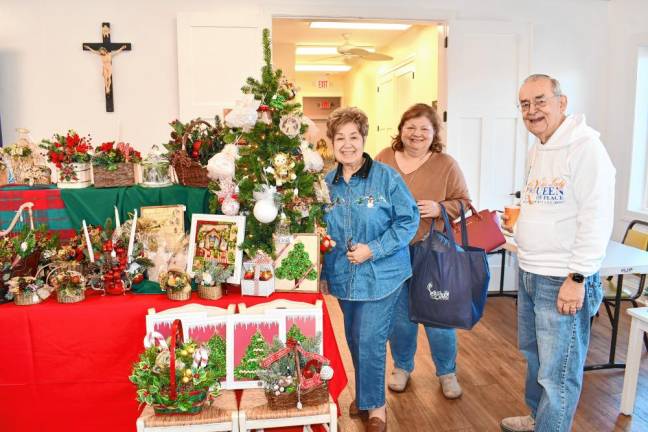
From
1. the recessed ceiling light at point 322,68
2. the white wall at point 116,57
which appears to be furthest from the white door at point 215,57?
the recessed ceiling light at point 322,68

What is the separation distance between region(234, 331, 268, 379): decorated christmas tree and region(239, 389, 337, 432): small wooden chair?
0.12 m

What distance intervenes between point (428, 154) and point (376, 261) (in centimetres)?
76

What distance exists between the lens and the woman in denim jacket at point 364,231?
210 cm

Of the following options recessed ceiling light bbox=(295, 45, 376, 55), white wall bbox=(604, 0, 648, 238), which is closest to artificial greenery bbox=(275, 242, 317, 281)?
white wall bbox=(604, 0, 648, 238)

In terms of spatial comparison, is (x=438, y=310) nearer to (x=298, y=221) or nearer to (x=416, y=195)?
(x=416, y=195)

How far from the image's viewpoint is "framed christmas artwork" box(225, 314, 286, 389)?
1.83 meters

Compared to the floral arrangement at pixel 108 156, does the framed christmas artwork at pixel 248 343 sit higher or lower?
lower

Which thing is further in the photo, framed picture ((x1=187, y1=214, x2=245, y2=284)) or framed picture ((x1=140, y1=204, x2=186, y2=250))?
framed picture ((x1=140, y1=204, x2=186, y2=250))

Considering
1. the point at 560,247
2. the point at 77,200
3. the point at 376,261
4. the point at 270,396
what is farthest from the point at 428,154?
the point at 77,200

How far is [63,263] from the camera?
200 centimetres

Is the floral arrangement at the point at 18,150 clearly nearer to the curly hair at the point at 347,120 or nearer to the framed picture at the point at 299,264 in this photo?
the framed picture at the point at 299,264

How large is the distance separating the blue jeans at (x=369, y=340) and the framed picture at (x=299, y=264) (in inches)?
11.2

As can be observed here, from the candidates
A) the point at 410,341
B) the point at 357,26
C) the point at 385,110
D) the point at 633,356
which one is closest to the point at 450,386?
the point at 410,341

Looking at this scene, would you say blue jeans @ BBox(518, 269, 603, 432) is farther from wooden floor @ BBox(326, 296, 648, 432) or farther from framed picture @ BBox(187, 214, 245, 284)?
framed picture @ BBox(187, 214, 245, 284)
